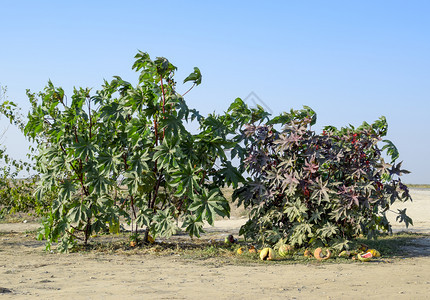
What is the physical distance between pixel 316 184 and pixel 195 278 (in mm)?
2662

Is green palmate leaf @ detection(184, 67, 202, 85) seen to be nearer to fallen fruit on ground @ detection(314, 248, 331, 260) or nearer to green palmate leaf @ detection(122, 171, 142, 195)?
green palmate leaf @ detection(122, 171, 142, 195)

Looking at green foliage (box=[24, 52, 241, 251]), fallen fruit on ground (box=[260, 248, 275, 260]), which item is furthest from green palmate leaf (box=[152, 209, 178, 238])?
fallen fruit on ground (box=[260, 248, 275, 260])

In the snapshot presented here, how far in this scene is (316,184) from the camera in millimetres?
7766

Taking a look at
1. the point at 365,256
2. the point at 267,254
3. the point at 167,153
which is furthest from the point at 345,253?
the point at 167,153

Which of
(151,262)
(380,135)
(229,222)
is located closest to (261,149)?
(380,135)

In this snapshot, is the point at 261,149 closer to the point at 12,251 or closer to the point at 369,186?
the point at 369,186

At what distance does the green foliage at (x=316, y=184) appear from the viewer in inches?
303

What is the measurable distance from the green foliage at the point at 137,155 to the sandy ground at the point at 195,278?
732mm

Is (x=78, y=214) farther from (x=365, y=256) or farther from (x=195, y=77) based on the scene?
(x=365, y=256)

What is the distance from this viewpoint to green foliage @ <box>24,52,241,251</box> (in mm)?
7793

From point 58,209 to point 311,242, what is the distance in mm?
4338

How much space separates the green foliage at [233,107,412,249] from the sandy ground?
0.80 metres

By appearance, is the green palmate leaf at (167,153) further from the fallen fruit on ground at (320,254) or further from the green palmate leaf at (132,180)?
the fallen fruit on ground at (320,254)

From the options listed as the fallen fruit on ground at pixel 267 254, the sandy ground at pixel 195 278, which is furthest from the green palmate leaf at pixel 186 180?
the fallen fruit on ground at pixel 267 254
